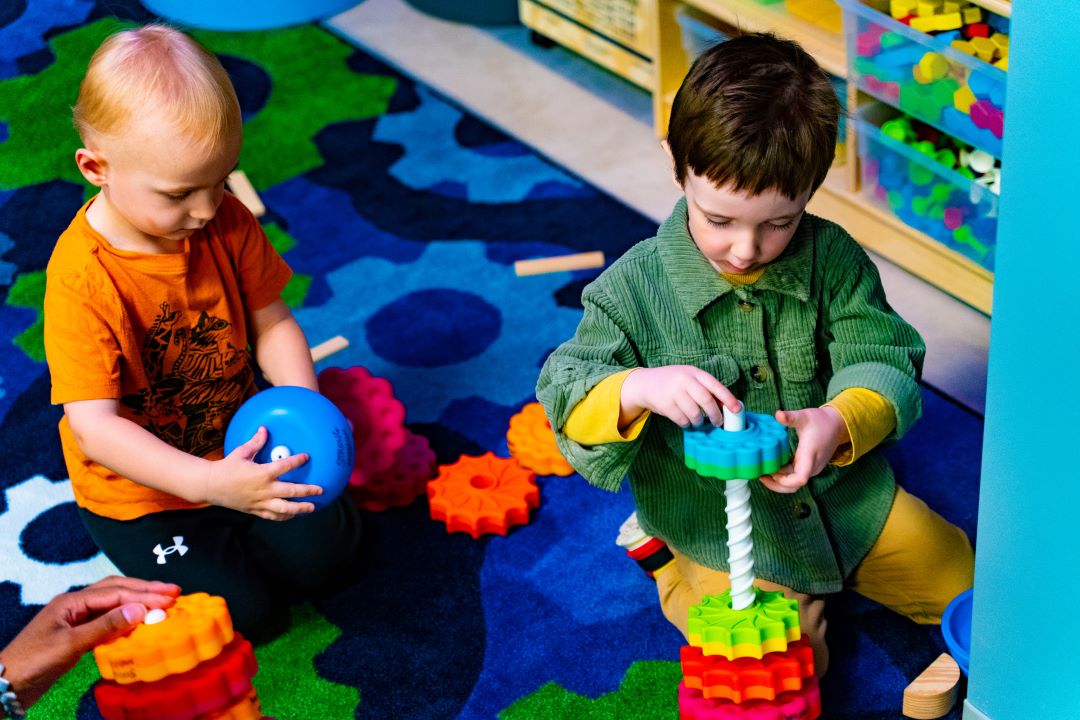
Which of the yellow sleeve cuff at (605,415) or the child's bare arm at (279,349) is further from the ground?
→ the yellow sleeve cuff at (605,415)

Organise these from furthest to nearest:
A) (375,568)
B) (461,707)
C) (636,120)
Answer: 1. (636,120)
2. (375,568)
3. (461,707)

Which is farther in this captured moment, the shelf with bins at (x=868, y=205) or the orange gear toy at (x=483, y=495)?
the shelf with bins at (x=868, y=205)

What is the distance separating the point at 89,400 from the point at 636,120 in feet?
4.09

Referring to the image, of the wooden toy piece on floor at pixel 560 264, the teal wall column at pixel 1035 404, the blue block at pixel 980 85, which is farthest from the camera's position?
the wooden toy piece on floor at pixel 560 264

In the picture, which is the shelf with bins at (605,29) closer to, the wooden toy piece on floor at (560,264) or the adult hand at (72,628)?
the wooden toy piece on floor at (560,264)

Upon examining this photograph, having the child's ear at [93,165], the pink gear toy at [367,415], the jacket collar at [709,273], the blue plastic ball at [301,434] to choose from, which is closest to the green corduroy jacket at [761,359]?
the jacket collar at [709,273]

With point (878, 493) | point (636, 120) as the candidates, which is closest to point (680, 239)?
point (878, 493)

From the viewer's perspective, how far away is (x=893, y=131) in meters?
1.74

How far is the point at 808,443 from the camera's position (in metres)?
1.04

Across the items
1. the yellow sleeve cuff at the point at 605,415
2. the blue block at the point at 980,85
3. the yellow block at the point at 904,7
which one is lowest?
the yellow sleeve cuff at the point at 605,415

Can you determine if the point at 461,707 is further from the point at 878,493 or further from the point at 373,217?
Answer: the point at 373,217

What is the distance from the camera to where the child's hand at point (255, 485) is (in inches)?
46.6

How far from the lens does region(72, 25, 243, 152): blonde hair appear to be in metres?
1.12

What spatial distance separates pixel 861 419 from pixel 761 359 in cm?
12
